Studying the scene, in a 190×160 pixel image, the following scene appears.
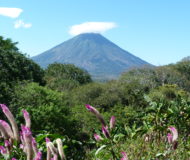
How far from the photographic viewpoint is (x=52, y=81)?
33281mm

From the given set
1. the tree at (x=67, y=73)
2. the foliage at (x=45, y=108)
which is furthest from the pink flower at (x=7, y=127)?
the tree at (x=67, y=73)

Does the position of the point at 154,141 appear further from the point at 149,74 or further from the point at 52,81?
the point at 149,74

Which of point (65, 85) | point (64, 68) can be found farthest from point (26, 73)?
point (64, 68)

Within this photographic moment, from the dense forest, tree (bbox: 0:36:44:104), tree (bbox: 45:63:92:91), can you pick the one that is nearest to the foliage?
the dense forest

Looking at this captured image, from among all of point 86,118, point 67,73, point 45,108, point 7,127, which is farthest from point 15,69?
Answer: point 7,127

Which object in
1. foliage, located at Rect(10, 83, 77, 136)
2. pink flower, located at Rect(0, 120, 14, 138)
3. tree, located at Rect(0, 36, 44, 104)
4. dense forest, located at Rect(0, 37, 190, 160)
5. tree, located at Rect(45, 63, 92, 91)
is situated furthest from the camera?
tree, located at Rect(45, 63, 92, 91)

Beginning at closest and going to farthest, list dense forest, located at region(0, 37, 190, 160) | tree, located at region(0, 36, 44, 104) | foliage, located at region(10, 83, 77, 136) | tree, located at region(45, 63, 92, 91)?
dense forest, located at region(0, 37, 190, 160)
foliage, located at region(10, 83, 77, 136)
tree, located at region(0, 36, 44, 104)
tree, located at region(45, 63, 92, 91)

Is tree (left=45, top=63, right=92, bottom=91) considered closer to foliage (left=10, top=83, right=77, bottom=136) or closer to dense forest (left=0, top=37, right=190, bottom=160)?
dense forest (left=0, top=37, right=190, bottom=160)

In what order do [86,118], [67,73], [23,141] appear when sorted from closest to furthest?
[23,141]
[86,118]
[67,73]

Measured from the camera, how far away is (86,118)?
1550 centimetres

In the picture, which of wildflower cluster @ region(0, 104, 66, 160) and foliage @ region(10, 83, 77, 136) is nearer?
wildflower cluster @ region(0, 104, 66, 160)

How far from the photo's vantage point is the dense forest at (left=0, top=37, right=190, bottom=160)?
1950mm

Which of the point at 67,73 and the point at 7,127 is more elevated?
the point at 67,73

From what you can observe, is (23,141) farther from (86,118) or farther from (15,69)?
(15,69)
